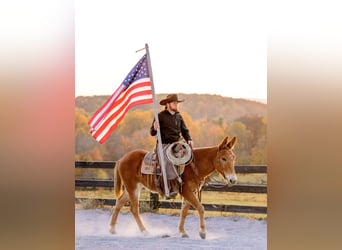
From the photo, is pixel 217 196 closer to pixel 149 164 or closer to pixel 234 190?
pixel 234 190

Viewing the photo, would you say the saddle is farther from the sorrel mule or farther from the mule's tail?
the mule's tail

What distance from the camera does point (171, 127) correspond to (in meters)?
5.96

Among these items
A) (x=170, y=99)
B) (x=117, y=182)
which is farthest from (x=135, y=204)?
(x=170, y=99)

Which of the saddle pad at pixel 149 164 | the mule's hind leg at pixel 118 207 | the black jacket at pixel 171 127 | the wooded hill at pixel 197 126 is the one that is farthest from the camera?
the mule's hind leg at pixel 118 207

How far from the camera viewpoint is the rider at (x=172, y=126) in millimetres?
5961

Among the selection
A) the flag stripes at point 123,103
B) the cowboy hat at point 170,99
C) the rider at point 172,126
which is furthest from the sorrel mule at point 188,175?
the cowboy hat at point 170,99

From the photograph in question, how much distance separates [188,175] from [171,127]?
0.50 meters

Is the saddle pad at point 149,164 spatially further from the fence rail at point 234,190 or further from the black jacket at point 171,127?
the fence rail at point 234,190

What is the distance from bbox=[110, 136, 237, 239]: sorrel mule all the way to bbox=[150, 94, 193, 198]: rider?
0.37 ft

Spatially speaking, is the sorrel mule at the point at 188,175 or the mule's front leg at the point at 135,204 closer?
the sorrel mule at the point at 188,175

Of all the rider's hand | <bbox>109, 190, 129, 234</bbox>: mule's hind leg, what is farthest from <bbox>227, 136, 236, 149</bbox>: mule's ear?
<bbox>109, 190, 129, 234</bbox>: mule's hind leg

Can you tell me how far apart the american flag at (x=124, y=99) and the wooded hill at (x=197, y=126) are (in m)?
0.08
